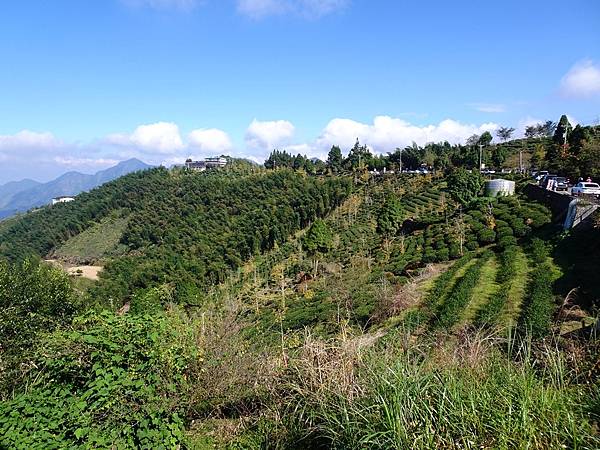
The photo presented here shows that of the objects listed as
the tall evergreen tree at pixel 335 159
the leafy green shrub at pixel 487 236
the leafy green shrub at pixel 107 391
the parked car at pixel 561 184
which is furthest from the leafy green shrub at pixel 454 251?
the tall evergreen tree at pixel 335 159

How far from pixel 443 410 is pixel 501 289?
45.1 ft

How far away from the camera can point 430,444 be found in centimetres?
288

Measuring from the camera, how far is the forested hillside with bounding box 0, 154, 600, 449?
128 inches

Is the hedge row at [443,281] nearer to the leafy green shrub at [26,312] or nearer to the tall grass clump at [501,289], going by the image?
the tall grass clump at [501,289]

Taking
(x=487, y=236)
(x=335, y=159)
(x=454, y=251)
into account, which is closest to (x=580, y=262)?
(x=487, y=236)

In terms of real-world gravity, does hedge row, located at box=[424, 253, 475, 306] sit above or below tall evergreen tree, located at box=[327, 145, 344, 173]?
below

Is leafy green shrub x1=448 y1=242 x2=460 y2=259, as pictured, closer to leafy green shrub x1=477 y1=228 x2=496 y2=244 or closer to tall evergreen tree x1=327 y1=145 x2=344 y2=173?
leafy green shrub x1=477 y1=228 x2=496 y2=244

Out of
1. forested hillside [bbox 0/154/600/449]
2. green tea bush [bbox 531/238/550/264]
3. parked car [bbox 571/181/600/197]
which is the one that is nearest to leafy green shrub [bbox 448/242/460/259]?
forested hillside [bbox 0/154/600/449]

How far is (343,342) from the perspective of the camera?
4.52 m

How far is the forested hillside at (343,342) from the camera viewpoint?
3.24 metres

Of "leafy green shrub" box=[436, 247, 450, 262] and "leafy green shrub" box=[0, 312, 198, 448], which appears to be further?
"leafy green shrub" box=[436, 247, 450, 262]

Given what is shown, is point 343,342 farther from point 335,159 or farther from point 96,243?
point 96,243

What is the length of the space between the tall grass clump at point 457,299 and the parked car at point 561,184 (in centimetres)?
1143

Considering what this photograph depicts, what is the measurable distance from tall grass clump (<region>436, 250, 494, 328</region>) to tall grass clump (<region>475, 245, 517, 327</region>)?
674 millimetres
